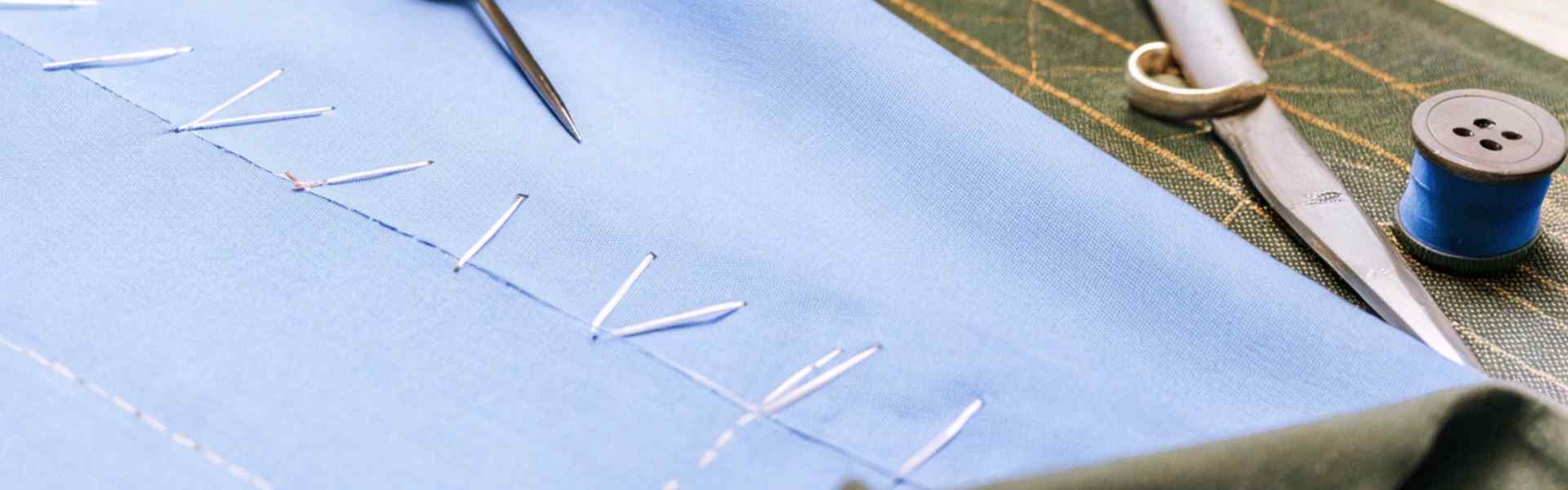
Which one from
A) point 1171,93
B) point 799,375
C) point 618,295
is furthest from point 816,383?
point 1171,93

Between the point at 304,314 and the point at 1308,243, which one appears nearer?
the point at 304,314

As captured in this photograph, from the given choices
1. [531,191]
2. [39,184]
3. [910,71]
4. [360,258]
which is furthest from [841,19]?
[39,184]

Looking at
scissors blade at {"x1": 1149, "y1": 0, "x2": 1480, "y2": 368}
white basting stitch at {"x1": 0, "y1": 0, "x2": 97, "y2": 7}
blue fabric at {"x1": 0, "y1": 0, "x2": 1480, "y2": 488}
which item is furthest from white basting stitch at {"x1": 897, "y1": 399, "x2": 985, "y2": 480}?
white basting stitch at {"x1": 0, "y1": 0, "x2": 97, "y2": 7}

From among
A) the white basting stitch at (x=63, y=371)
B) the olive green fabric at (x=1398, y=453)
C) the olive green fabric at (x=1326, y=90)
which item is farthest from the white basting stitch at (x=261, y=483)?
the olive green fabric at (x=1326, y=90)

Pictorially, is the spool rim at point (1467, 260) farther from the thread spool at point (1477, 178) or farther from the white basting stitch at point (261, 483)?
the white basting stitch at point (261, 483)

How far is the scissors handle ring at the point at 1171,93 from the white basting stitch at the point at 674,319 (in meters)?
0.38

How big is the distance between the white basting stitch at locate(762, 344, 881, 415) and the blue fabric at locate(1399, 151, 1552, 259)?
0.36 m

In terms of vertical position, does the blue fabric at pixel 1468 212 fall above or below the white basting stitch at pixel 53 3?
above

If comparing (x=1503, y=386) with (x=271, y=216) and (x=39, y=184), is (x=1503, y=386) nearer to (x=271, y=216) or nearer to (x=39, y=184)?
(x=271, y=216)

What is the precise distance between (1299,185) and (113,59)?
2.63ft

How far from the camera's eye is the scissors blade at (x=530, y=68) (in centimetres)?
75

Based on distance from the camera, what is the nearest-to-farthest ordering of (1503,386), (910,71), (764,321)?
(1503,386) → (764,321) → (910,71)

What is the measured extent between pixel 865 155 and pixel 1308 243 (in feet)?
0.96

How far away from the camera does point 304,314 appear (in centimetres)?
65
